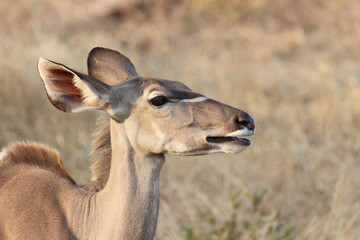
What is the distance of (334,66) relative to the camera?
10.4 meters

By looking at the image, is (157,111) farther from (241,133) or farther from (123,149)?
(241,133)

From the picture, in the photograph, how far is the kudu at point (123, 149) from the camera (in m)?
3.22

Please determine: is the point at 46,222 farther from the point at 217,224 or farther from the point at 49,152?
the point at 217,224

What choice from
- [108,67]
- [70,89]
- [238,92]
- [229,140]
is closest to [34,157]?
[70,89]

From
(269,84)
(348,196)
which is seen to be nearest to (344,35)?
(269,84)

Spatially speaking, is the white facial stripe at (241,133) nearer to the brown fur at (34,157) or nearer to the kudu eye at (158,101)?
the kudu eye at (158,101)

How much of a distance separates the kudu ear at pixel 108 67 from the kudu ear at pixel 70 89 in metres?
0.46

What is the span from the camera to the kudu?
3225mm

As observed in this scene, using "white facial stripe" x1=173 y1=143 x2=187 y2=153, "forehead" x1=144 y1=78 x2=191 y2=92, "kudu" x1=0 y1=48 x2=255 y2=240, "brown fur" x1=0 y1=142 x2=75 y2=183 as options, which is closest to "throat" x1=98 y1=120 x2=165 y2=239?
"kudu" x1=0 y1=48 x2=255 y2=240

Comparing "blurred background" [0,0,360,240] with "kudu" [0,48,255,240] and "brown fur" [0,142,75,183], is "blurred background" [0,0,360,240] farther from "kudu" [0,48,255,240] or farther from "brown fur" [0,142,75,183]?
"kudu" [0,48,255,240]

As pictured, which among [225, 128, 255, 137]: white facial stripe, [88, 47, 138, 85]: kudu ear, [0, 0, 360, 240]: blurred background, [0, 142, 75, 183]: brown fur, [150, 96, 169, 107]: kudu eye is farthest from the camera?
[0, 0, 360, 240]: blurred background

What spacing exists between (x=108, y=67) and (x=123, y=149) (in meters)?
0.62

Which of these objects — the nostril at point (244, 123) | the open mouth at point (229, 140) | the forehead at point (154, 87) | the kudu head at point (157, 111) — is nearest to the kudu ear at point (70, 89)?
the kudu head at point (157, 111)

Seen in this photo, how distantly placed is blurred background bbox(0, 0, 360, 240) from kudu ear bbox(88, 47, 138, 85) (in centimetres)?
90
